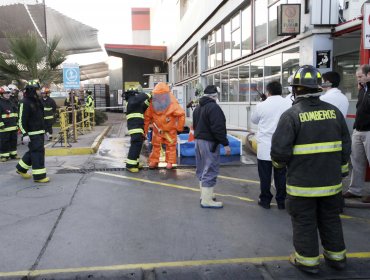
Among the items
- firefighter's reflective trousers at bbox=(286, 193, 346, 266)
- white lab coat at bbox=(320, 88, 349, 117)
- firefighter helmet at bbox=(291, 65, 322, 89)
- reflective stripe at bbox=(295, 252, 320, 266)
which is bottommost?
reflective stripe at bbox=(295, 252, 320, 266)

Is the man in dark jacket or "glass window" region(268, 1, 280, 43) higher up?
"glass window" region(268, 1, 280, 43)

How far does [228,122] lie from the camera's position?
49.9ft

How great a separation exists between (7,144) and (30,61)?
878cm

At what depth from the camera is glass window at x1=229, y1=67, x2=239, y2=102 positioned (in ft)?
45.5

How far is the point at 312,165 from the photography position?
11.9ft

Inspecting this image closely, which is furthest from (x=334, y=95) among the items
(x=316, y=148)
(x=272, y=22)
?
(x=272, y=22)

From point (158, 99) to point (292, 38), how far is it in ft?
11.6

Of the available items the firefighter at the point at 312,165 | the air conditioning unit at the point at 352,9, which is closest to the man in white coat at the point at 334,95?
the firefighter at the point at 312,165

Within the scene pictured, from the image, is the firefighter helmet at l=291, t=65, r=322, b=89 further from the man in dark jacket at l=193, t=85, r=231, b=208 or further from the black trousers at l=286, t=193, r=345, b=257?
the man in dark jacket at l=193, t=85, r=231, b=208

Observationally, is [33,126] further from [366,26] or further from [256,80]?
[256,80]

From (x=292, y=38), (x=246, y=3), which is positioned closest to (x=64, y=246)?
(x=292, y=38)

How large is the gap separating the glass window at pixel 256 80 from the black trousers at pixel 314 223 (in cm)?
810

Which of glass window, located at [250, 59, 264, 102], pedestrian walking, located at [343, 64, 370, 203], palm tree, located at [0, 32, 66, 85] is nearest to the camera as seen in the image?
pedestrian walking, located at [343, 64, 370, 203]

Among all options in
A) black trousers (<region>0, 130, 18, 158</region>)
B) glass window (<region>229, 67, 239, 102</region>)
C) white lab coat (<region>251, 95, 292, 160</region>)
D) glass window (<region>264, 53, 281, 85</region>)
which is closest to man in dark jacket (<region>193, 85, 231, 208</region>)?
white lab coat (<region>251, 95, 292, 160</region>)
